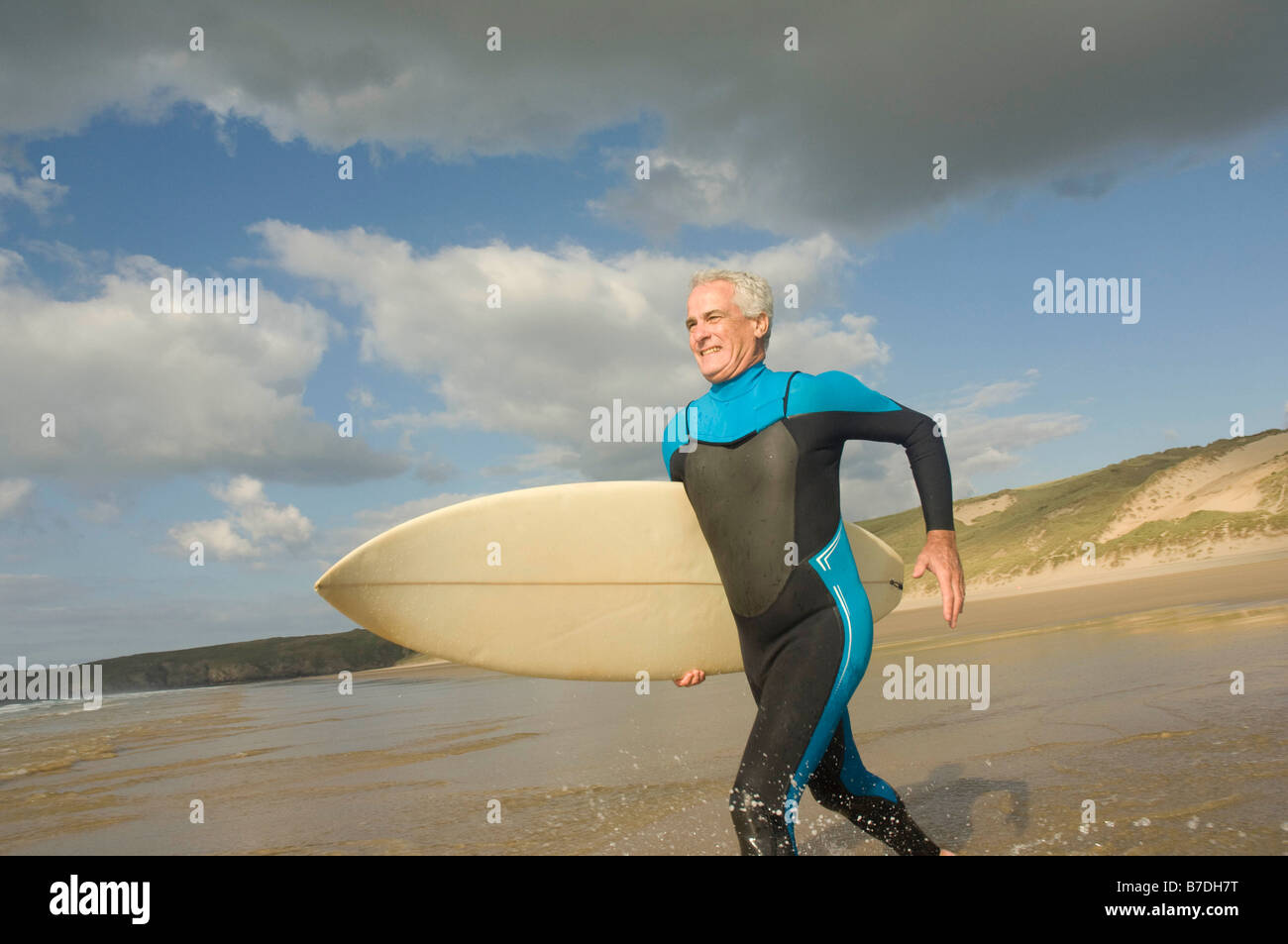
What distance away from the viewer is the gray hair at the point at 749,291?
238 centimetres

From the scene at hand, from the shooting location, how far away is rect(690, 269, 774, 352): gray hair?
2375 mm

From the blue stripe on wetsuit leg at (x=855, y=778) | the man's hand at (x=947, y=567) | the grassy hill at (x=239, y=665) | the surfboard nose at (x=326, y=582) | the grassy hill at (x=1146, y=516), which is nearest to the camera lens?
the man's hand at (x=947, y=567)

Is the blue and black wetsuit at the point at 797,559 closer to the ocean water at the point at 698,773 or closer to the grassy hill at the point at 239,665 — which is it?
the ocean water at the point at 698,773

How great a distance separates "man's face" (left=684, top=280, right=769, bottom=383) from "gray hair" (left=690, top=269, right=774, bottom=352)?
0.05 feet

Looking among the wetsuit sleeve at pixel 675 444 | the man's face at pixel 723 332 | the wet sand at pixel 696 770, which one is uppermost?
the man's face at pixel 723 332

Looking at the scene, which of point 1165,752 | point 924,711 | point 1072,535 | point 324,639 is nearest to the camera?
point 1165,752

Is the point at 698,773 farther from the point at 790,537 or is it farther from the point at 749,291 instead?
the point at 749,291

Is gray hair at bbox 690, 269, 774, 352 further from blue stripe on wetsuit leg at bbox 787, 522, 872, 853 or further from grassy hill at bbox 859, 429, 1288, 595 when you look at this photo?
grassy hill at bbox 859, 429, 1288, 595

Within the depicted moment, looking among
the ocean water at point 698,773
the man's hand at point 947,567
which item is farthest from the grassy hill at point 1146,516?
the man's hand at point 947,567

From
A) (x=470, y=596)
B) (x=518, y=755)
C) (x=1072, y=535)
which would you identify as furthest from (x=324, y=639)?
(x=470, y=596)

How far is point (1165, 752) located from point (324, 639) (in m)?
35.6
